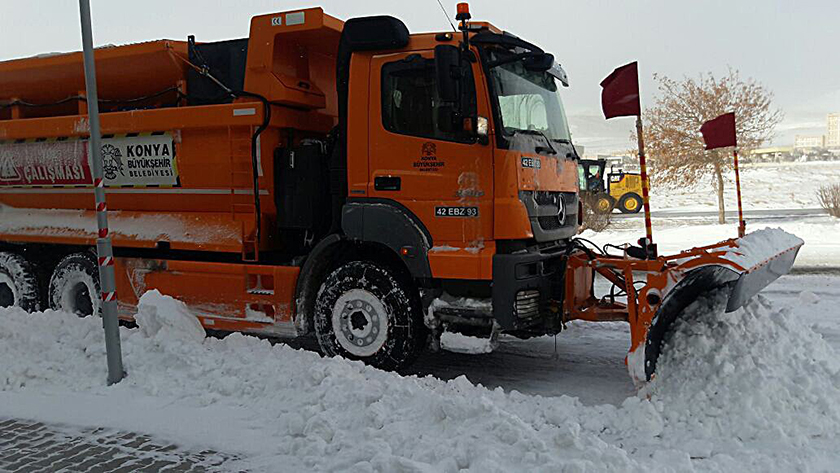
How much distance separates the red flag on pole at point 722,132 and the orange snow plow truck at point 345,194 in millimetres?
1855

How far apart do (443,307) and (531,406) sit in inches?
51.0

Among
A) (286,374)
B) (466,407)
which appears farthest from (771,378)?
(286,374)

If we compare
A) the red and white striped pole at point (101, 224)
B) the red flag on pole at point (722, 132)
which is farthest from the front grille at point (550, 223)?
the red and white striped pole at point (101, 224)

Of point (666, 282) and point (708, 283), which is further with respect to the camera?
point (666, 282)

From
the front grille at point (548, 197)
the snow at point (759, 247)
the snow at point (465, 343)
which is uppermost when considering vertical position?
the front grille at point (548, 197)

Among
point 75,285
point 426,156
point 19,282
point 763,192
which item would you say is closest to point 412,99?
point 426,156

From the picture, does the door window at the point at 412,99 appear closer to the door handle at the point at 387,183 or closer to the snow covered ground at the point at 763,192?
the door handle at the point at 387,183

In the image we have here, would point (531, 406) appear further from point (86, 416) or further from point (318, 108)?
point (318, 108)

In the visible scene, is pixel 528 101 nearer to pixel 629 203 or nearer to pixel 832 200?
pixel 832 200

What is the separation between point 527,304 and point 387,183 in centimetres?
160

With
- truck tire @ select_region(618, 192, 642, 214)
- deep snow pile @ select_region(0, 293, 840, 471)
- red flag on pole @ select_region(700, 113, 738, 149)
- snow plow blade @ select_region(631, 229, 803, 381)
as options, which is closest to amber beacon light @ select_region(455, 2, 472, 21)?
snow plow blade @ select_region(631, 229, 803, 381)

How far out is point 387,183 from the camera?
6164mm

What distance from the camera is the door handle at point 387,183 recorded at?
241 inches

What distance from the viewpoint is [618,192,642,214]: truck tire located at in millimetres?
31312
